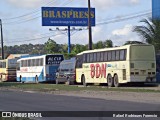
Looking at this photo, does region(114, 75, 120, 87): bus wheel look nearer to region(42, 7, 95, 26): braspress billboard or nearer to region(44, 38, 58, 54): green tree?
region(42, 7, 95, 26): braspress billboard

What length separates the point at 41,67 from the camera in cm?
5375

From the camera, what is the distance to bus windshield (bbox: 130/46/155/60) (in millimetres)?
35281

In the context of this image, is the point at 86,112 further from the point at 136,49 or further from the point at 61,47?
the point at 61,47

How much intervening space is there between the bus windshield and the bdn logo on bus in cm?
420

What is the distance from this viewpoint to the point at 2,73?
230 feet

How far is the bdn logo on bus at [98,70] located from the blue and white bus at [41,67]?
40.1ft

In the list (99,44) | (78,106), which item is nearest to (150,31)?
(78,106)

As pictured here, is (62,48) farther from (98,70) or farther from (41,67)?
(98,70)

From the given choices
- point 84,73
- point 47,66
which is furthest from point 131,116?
point 47,66

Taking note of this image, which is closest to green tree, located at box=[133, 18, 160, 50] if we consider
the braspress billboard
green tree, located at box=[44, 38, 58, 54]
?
the braspress billboard

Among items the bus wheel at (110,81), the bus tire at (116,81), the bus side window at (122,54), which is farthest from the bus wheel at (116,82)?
the bus side window at (122,54)

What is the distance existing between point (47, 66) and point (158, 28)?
15248 millimetres

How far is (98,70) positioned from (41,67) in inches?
594

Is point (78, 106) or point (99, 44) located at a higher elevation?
point (99, 44)
